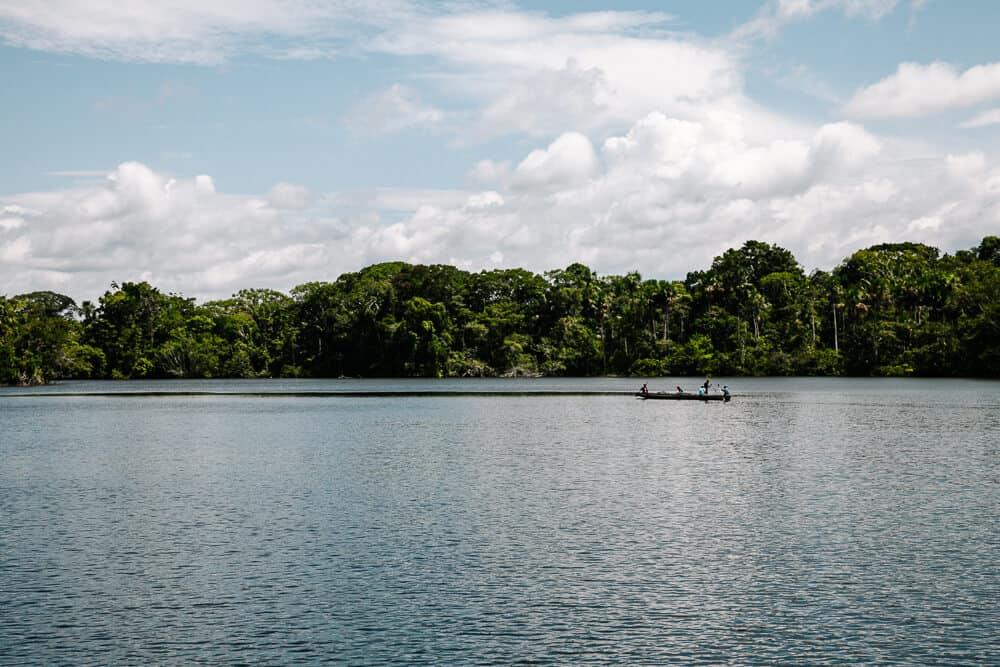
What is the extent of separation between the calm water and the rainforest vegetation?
101 m

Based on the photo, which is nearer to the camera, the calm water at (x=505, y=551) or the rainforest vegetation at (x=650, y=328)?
the calm water at (x=505, y=551)

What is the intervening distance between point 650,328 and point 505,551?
157832 millimetres

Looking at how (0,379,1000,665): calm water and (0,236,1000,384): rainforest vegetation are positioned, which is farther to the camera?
(0,236,1000,384): rainforest vegetation

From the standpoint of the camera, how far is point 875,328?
500 ft

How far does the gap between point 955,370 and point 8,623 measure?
500 feet

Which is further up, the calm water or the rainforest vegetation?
the rainforest vegetation

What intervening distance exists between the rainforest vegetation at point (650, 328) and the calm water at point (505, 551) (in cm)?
10101

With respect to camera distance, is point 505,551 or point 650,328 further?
point 650,328

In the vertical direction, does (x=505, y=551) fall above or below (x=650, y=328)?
below

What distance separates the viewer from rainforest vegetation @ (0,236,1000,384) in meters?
154

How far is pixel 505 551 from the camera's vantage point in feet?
87.4

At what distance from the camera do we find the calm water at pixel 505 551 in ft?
61.7

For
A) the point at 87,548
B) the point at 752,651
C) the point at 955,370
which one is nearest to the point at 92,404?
the point at 87,548

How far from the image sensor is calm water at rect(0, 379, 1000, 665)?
61.7ft
